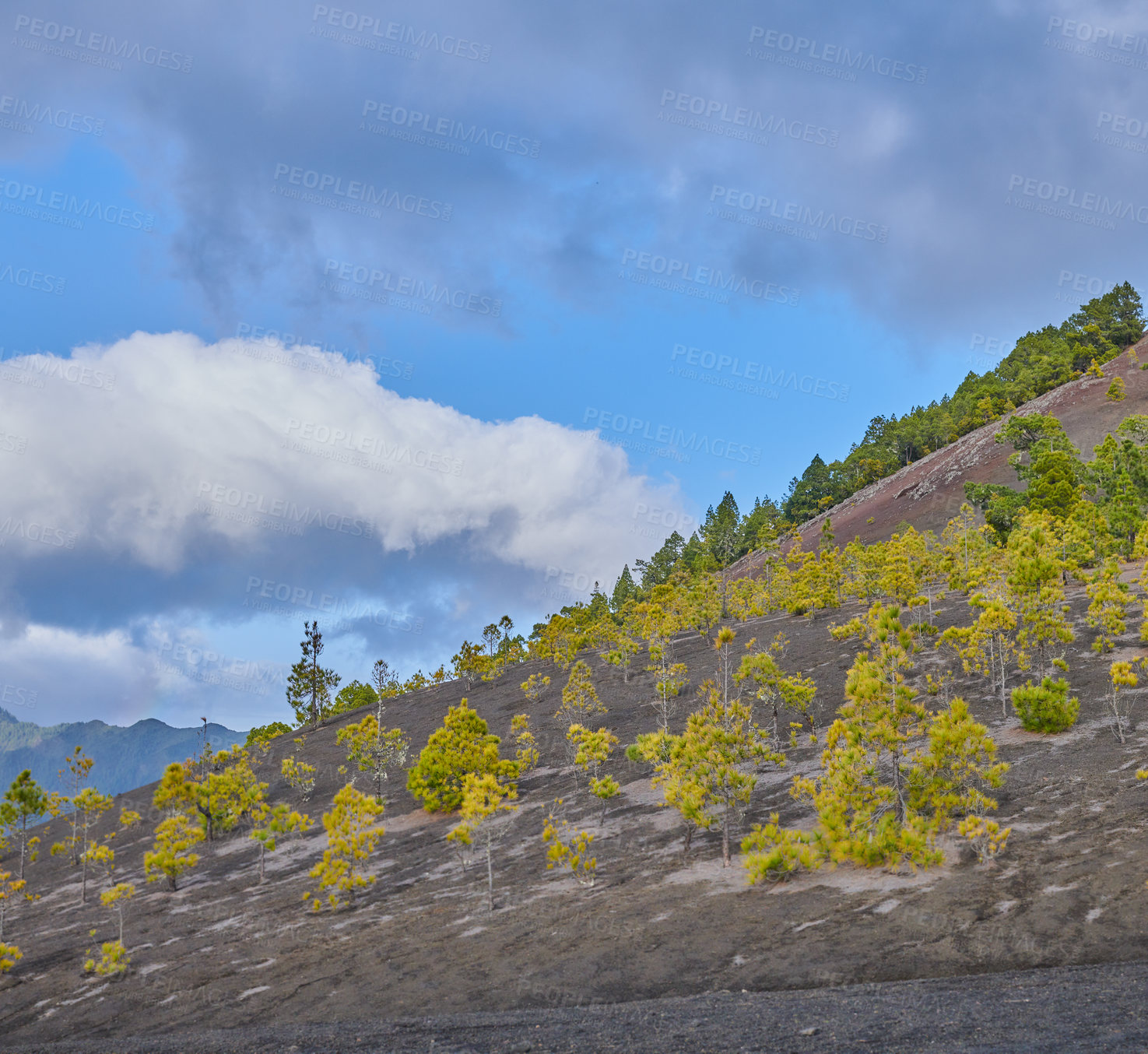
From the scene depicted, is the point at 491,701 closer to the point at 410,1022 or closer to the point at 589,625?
the point at 589,625

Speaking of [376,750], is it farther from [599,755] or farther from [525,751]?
[599,755]

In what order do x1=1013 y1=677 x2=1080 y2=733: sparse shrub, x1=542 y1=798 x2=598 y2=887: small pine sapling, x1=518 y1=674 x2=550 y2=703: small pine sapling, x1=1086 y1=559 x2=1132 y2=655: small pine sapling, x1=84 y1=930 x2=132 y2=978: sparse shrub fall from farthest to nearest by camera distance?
x1=518 y1=674 x2=550 y2=703: small pine sapling < x1=1086 y1=559 x2=1132 y2=655: small pine sapling < x1=1013 y1=677 x2=1080 y2=733: sparse shrub < x1=542 y1=798 x2=598 y2=887: small pine sapling < x1=84 y1=930 x2=132 y2=978: sparse shrub

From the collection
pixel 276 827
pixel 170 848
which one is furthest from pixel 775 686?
pixel 170 848

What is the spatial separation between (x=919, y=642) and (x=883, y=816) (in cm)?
2528

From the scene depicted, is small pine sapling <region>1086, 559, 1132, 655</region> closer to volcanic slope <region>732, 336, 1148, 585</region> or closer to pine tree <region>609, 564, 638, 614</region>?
volcanic slope <region>732, 336, 1148, 585</region>

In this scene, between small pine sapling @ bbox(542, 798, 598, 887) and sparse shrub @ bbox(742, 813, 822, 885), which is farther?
small pine sapling @ bbox(542, 798, 598, 887)

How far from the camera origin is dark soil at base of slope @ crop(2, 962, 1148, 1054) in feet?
35.6

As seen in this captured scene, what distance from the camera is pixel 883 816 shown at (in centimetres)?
2147

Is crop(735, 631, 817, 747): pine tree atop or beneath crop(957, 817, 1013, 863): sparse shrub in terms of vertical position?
atop

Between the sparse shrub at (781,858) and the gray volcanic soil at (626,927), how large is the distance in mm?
513

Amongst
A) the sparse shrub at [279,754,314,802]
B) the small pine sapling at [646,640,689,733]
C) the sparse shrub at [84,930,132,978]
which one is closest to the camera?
the sparse shrub at [84,930,132,978]

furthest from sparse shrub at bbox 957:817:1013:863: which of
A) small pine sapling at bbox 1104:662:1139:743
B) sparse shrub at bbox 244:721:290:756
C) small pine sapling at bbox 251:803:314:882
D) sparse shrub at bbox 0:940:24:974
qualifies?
sparse shrub at bbox 244:721:290:756

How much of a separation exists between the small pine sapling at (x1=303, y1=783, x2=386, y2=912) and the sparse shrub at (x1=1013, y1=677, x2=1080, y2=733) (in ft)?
84.3

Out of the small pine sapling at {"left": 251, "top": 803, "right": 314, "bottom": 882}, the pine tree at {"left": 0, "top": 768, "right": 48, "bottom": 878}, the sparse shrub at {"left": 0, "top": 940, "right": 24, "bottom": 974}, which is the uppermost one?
the pine tree at {"left": 0, "top": 768, "right": 48, "bottom": 878}
